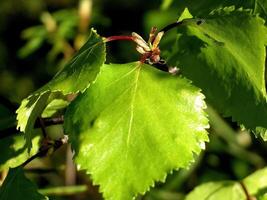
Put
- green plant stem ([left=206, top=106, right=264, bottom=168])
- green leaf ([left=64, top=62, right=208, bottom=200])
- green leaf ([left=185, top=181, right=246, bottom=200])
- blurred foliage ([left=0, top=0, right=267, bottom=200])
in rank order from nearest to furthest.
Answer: green leaf ([left=64, top=62, right=208, bottom=200]) < green leaf ([left=185, top=181, right=246, bottom=200]) < blurred foliage ([left=0, top=0, right=267, bottom=200]) < green plant stem ([left=206, top=106, right=264, bottom=168])

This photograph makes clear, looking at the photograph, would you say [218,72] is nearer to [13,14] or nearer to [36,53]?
[36,53]

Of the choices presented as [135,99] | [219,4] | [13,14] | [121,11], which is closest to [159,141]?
[135,99]

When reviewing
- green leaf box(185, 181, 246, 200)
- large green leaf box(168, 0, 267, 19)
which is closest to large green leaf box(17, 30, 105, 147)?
large green leaf box(168, 0, 267, 19)

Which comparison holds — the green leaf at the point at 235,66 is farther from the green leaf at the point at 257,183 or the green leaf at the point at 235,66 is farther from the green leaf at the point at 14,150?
the green leaf at the point at 14,150

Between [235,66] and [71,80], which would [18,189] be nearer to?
[71,80]

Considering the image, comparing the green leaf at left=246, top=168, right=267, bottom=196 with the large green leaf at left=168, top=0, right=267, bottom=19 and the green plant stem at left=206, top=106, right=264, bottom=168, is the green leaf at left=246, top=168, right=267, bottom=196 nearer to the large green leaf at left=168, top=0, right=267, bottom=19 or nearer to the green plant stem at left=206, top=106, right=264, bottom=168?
the large green leaf at left=168, top=0, right=267, bottom=19

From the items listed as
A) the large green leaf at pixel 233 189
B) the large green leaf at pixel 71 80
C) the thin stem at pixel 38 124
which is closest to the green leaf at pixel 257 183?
the large green leaf at pixel 233 189
